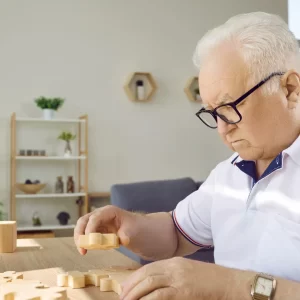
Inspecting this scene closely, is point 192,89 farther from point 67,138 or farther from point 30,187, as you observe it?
point 30,187

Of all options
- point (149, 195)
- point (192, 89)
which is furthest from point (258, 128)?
point (192, 89)

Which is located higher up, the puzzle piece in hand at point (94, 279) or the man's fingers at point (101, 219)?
the man's fingers at point (101, 219)

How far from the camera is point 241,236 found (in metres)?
1.27

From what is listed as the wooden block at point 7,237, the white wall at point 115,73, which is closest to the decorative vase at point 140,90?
the white wall at point 115,73

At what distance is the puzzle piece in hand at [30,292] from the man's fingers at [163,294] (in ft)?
0.58

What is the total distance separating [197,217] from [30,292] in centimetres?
67

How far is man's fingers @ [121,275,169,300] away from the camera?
0.88 meters

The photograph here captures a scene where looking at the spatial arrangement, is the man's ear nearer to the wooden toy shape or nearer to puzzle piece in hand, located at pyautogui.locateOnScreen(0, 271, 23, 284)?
the wooden toy shape

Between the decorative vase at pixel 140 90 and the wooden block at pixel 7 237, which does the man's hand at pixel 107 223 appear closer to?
the wooden block at pixel 7 237

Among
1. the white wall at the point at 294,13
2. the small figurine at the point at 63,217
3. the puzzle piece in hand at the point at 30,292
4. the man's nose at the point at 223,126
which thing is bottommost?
the small figurine at the point at 63,217

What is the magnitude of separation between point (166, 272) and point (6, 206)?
440cm

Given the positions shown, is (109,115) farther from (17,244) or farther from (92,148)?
(17,244)

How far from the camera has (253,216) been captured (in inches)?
49.4

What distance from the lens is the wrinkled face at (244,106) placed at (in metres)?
1.16
